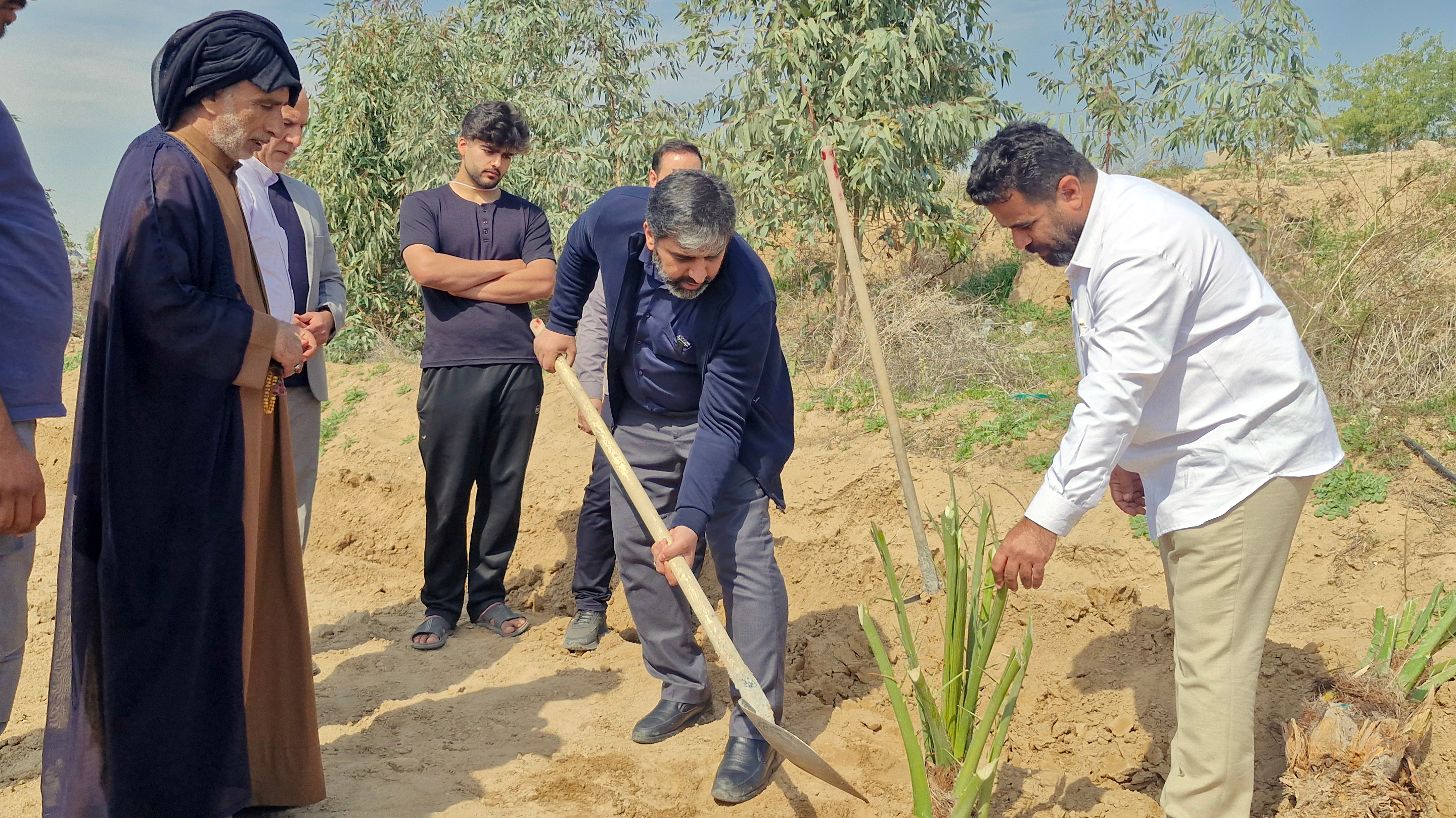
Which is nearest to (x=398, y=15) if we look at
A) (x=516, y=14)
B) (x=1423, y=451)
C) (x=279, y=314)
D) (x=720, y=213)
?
(x=516, y=14)

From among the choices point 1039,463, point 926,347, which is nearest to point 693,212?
point 1039,463

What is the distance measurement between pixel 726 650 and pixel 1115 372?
1.16 meters

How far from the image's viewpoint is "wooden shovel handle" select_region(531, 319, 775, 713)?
2.51m

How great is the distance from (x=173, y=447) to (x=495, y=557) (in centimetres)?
209

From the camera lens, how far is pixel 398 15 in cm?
994

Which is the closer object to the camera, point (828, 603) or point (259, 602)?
point (259, 602)

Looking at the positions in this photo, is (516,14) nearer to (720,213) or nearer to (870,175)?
(870,175)

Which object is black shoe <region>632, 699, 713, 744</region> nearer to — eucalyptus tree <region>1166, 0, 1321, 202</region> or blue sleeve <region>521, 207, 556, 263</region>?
blue sleeve <region>521, 207, 556, 263</region>

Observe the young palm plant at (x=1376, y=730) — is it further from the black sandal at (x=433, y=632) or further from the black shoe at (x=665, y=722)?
the black sandal at (x=433, y=632)

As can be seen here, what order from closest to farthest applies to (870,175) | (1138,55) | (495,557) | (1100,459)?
(1100,459) → (495,557) → (870,175) → (1138,55)

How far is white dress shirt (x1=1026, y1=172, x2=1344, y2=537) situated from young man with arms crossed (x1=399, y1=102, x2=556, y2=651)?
7.95ft

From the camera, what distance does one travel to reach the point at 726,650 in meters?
2.51

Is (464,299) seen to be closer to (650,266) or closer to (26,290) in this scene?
(650,266)

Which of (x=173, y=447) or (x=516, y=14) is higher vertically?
(x=516, y=14)
